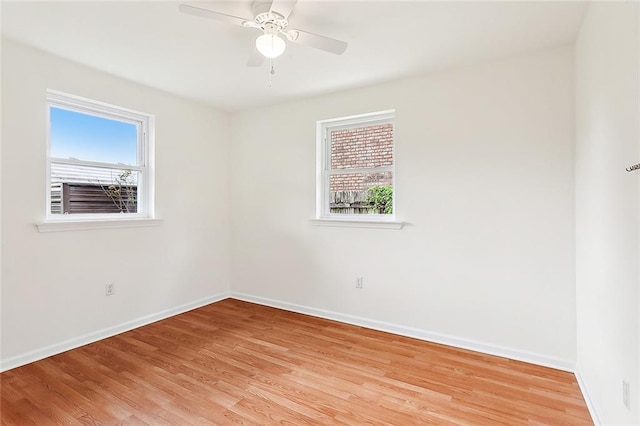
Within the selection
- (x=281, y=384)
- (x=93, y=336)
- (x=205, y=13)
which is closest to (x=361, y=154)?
(x=205, y=13)

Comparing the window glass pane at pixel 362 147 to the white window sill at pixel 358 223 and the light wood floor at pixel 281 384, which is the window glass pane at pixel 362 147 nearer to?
the white window sill at pixel 358 223

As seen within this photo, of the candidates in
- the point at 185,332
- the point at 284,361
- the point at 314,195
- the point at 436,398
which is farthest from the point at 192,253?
the point at 436,398

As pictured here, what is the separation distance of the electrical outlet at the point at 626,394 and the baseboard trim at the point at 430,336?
116cm

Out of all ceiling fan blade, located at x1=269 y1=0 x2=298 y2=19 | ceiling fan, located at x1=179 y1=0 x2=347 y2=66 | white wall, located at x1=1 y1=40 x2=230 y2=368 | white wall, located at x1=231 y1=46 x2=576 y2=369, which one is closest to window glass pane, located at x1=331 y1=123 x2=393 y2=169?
white wall, located at x1=231 y1=46 x2=576 y2=369

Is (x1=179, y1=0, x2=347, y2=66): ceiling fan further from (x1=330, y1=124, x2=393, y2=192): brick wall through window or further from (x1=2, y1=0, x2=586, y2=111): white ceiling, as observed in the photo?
(x1=330, y1=124, x2=393, y2=192): brick wall through window

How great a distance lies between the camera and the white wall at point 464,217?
242cm

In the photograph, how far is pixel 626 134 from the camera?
4.52 ft

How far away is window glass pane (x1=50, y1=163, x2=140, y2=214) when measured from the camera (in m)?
2.74

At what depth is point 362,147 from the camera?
11.2 ft

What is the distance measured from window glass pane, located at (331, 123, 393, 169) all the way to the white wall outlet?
8.24 ft

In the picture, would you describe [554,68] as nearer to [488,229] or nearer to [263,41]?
[488,229]

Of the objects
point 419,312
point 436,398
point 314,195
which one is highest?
point 314,195

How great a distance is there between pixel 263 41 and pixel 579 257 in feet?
8.43

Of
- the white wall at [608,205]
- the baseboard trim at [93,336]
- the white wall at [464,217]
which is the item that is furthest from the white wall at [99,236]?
the white wall at [608,205]
